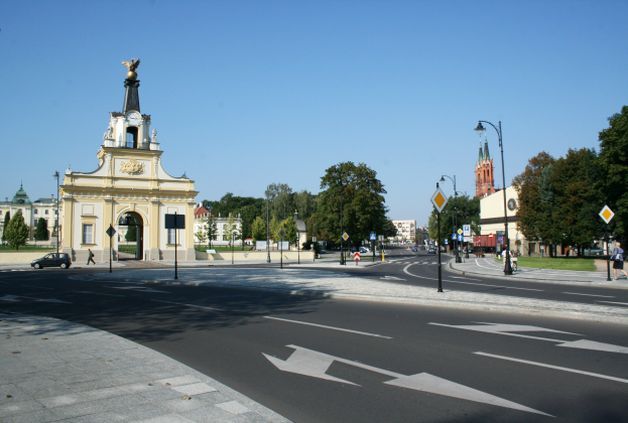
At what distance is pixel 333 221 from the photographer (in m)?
69.6

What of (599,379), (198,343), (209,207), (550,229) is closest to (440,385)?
(599,379)

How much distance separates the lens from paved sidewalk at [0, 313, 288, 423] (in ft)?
15.9

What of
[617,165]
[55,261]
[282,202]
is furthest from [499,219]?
[55,261]

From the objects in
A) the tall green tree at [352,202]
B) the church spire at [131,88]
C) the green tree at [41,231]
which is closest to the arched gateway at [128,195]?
the church spire at [131,88]

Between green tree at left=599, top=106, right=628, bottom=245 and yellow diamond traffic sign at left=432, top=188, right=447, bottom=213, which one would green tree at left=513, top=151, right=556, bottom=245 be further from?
yellow diamond traffic sign at left=432, top=188, right=447, bottom=213

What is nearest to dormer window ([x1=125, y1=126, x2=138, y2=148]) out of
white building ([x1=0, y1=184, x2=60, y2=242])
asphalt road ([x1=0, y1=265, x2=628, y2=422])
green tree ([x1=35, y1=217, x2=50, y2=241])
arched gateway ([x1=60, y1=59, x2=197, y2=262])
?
arched gateway ([x1=60, y1=59, x2=197, y2=262])

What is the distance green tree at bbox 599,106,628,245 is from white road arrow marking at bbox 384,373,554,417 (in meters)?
42.2

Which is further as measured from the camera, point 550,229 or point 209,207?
point 209,207

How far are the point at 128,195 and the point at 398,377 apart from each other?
178 feet

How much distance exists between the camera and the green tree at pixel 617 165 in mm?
41406

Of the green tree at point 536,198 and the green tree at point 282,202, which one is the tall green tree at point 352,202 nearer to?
the green tree at point 536,198

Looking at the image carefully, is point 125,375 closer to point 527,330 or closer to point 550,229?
point 527,330

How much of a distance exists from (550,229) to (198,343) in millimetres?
59269

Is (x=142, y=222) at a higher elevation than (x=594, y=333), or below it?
higher
